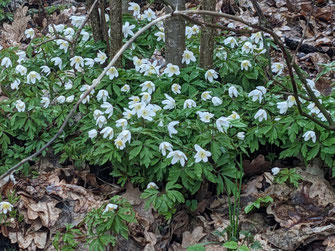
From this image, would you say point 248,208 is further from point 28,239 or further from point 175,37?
point 175,37

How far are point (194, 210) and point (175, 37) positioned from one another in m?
1.52

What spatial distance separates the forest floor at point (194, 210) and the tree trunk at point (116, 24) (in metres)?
→ 1.09

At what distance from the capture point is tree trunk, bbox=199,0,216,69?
3.44 m

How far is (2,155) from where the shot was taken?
10.8 ft

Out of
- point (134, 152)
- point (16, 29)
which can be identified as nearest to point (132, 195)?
point (134, 152)

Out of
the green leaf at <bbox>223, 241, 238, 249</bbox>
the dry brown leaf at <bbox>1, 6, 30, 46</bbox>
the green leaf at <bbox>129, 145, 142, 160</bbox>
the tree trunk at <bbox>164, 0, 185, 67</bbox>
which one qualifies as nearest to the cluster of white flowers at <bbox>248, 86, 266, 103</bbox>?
the tree trunk at <bbox>164, 0, 185, 67</bbox>

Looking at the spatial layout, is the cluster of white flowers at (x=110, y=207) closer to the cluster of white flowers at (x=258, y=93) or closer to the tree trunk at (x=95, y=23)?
the cluster of white flowers at (x=258, y=93)

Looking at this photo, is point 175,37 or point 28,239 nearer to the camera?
point 28,239

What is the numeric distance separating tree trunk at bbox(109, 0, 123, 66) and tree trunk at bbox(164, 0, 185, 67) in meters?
0.40

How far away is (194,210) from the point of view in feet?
9.58

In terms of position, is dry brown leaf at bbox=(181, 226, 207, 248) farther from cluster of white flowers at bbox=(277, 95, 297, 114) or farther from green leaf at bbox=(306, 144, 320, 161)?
cluster of white flowers at bbox=(277, 95, 297, 114)

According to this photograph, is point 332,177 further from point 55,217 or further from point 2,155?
point 2,155

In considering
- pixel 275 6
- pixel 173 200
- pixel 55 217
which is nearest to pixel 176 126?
pixel 173 200

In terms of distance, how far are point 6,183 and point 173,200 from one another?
54.2 inches
